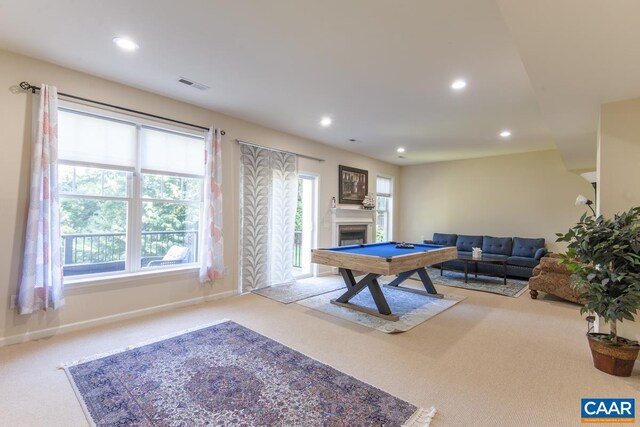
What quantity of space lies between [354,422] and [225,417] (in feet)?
2.57

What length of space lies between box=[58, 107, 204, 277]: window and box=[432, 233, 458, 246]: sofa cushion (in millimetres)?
5568

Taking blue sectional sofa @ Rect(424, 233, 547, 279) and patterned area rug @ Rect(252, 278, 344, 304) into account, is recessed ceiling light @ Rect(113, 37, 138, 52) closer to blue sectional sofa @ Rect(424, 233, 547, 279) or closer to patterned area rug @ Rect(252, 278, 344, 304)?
patterned area rug @ Rect(252, 278, 344, 304)

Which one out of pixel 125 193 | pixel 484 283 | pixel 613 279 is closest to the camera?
pixel 613 279

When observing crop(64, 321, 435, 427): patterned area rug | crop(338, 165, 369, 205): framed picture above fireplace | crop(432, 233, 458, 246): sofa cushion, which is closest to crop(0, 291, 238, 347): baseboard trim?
crop(64, 321, 435, 427): patterned area rug

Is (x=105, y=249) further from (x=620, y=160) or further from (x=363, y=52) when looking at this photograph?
(x=620, y=160)

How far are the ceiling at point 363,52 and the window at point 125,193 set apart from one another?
1.92 ft

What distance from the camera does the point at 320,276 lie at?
606 cm

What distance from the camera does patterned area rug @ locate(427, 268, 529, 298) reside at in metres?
5.00

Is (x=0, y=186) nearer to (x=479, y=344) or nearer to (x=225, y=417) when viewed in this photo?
(x=225, y=417)

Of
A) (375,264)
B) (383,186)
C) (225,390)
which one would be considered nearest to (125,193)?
(225,390)

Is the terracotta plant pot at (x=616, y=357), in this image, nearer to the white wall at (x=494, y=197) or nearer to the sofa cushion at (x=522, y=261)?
the sofa cushion at (x=522, y=261)

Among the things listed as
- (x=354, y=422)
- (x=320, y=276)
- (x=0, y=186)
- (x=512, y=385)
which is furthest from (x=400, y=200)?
(x=0, y=186)

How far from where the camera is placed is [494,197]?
6938mm

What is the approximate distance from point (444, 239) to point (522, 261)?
179cm
